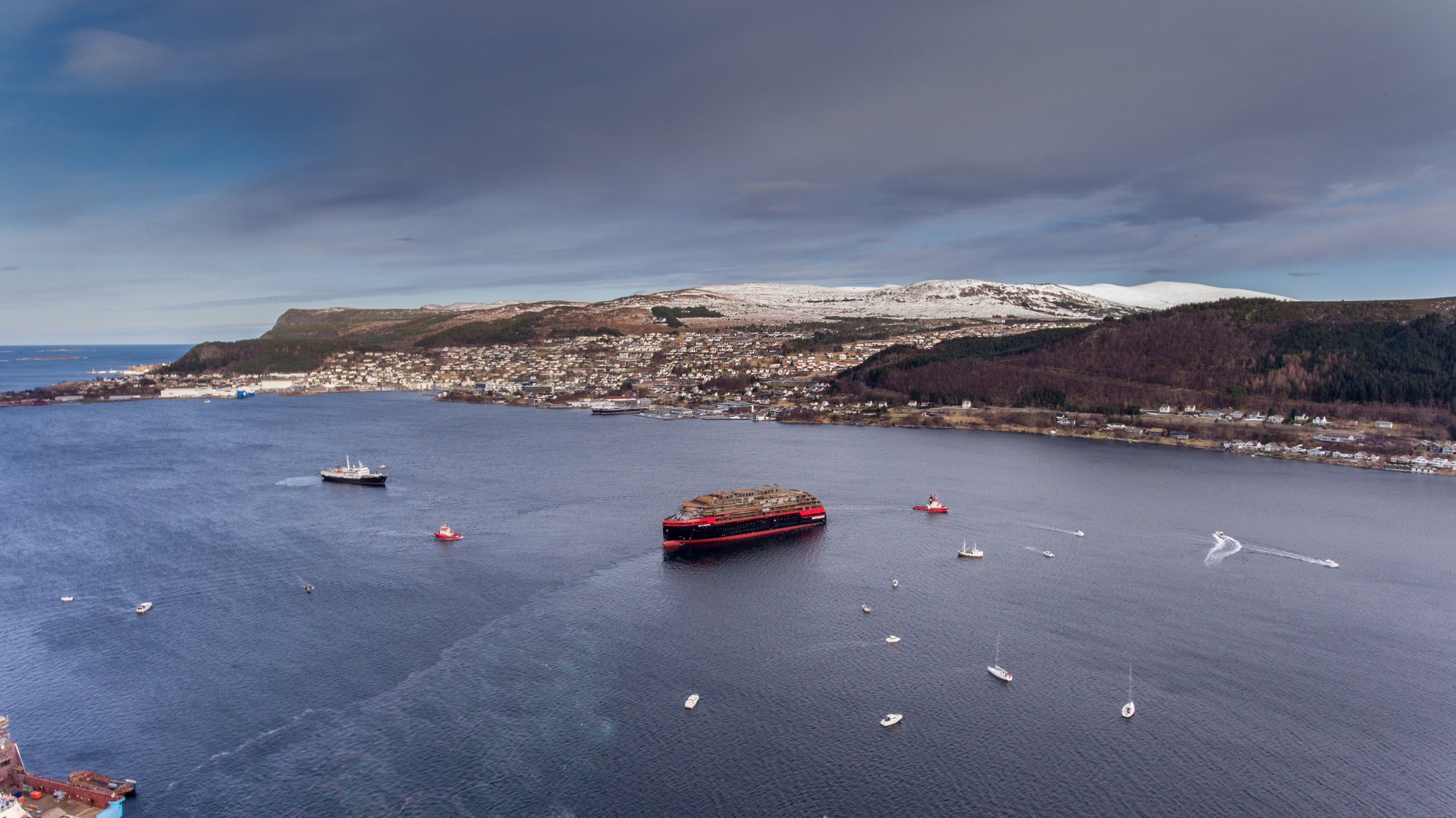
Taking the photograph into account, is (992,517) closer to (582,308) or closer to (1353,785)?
(1353,785)

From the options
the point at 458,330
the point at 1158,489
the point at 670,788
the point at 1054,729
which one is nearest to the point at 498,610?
the point at 670,788

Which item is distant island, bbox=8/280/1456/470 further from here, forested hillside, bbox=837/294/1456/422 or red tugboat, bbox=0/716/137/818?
red tugboat, bbox=0/716/137/818

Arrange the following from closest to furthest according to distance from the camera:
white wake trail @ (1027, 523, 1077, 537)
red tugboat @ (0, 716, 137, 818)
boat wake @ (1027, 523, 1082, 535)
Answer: red tugboat @ (0, 716, 137, 818) → boat wake @ (1027, 523, 1082, 535) → white wake trail @ (1027, 523, 1077, 537)

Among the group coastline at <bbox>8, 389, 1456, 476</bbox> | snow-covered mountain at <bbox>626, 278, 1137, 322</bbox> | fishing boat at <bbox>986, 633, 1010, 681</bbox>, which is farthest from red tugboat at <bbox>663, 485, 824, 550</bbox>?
snow-covered mountain at <bbox>626, 278, 1137, 322</bbox>

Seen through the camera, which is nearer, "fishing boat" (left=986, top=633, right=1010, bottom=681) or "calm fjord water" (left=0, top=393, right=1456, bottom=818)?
"calm fjord water" (left=0, top=393, right=1456, bottom=818)

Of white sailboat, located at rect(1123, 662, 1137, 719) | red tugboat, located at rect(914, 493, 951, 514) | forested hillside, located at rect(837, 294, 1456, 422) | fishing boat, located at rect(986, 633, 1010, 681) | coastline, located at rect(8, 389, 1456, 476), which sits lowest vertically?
white sailboat, located at rect(1123, 662, 1137, 719)

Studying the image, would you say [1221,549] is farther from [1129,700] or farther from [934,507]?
[1129,700]
